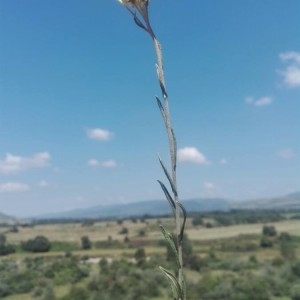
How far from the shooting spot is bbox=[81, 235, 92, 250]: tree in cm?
4115

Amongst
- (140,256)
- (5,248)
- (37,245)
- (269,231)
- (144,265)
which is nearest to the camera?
(144,265)

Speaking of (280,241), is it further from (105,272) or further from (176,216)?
(176,216)

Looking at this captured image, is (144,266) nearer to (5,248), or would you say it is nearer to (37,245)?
(5,248)

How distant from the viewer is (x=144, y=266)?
32.8m

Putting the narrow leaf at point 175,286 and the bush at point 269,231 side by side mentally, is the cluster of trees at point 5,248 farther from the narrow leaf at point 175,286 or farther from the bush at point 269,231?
the narrow leaf at point 175,286

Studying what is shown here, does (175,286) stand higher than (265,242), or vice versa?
(265,242)

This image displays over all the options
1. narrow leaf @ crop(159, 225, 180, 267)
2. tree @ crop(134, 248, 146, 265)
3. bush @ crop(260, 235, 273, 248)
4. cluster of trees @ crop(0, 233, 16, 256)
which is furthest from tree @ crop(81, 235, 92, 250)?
narrow leaf @ crop(159, 225, 180, 267)

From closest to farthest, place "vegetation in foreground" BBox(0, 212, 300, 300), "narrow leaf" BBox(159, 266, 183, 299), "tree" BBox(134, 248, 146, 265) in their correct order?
"narrow leaf" BBox(159, 266, 183, 299) → "vegetation in foreground" BBox(0, 212, 300, 300) → "tree" BBox(134, 248, 146, 265)

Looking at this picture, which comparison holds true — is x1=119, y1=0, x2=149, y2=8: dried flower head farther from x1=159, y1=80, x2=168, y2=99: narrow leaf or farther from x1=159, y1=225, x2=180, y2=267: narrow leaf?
x1=159, y1=225, x2=180, y2=267: narrow leaf

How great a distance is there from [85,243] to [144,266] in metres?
9.79

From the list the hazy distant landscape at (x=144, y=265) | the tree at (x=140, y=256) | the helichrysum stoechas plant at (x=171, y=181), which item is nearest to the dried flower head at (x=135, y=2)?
the helichrysum stoechas plant at (x=171, y=181)

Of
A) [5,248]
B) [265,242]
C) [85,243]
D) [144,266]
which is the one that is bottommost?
[144,266]

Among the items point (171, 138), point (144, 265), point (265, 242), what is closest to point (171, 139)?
point (171, 138)

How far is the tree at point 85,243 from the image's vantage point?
4115 cm
